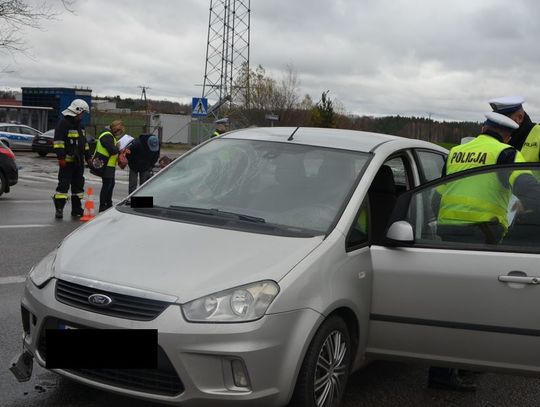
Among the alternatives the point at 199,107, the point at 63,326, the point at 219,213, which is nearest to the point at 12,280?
the point at 219,213

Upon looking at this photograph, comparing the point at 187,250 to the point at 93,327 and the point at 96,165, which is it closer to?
the point at 93,327

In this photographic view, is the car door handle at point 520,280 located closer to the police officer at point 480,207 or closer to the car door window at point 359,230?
the police officer at point 480,207

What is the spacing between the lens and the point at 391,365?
4.69 m

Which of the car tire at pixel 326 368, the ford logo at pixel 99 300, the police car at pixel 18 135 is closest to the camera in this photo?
the ford logo at pixel 99 300

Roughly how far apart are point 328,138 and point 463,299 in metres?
1.55

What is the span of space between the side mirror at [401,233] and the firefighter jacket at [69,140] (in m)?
7.90

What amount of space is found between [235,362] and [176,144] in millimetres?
49107

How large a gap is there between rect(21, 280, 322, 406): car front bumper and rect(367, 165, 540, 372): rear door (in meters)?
0.74

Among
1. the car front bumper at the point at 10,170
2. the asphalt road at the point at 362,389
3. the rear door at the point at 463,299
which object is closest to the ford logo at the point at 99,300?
the asphalt road at the point at 362,389

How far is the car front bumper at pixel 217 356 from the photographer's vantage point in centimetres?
301

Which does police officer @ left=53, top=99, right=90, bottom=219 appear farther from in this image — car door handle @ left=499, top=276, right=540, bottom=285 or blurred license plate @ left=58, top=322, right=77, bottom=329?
car door handle @ left=499, top=276, right=540, bottom=285

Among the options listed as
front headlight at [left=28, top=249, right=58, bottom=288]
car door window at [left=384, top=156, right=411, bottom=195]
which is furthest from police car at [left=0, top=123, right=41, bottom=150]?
front headlight at [left=28, top=249, right=58, bottom=288]

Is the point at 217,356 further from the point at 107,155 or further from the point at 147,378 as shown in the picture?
the point at 107,155

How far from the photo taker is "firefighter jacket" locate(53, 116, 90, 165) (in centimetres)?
1057
